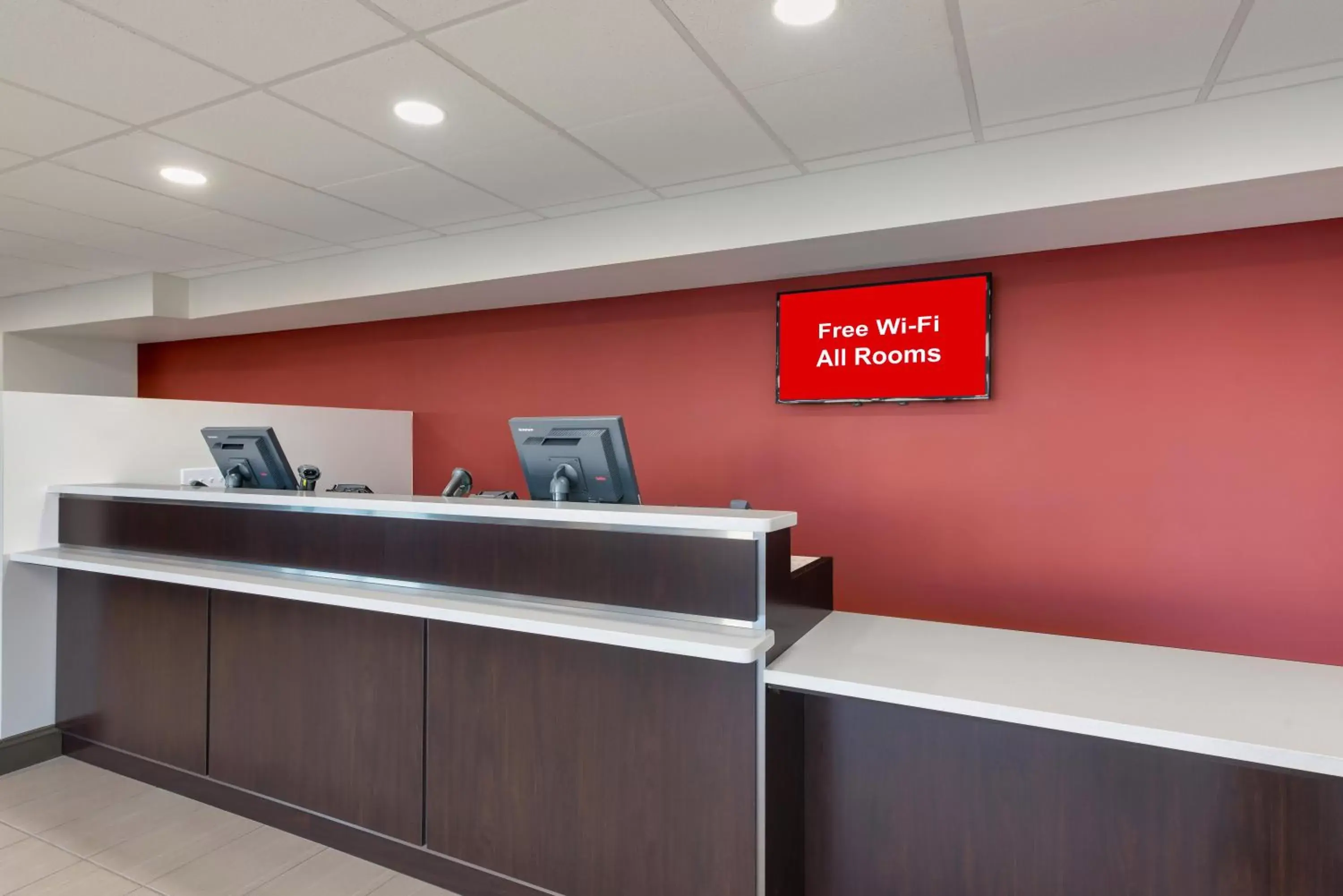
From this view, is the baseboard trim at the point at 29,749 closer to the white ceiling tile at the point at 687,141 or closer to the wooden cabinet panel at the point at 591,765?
the wooden cabinet panel at the point at 591,765

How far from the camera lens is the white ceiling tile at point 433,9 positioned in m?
2.16

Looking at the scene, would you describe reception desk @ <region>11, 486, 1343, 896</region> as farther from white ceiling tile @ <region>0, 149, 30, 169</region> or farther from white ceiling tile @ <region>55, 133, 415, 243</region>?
white ceiling tile @ <region>0, 149, 30, 169</region>

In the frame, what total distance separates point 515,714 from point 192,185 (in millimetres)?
3100

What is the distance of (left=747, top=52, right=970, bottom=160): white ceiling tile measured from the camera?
2543 mm

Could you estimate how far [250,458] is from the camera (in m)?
3.39

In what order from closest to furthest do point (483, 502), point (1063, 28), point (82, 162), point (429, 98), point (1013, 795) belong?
1. point (1013, 795)
2. point (1063, 28)
3. point (483, 502)
4. point (429, 98)
5. point (82, 162)

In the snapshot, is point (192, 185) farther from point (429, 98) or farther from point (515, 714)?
point (515, 714)

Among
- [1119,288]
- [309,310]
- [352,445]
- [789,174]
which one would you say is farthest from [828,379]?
[309,310]

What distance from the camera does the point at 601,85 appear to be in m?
2.66

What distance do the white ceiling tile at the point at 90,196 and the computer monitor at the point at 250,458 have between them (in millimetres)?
1331

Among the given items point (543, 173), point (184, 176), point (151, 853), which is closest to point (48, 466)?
point (184, 176)

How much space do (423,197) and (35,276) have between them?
3747 mm

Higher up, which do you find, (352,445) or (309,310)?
(309,310)

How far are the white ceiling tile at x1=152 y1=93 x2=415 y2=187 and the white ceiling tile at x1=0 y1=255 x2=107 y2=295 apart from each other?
9.83 feet
